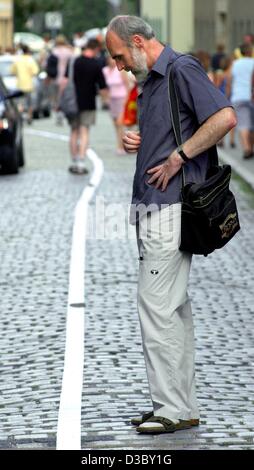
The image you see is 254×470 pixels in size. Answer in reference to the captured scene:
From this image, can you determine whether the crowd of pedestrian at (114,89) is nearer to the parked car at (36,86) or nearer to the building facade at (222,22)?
the parked car at (36,86)

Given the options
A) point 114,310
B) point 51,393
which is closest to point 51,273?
point 114,310

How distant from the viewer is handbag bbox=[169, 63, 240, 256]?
6.77 metres

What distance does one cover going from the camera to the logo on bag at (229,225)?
6.83 meters

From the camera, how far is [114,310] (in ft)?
34.8

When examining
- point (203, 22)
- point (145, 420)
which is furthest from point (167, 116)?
point (203, 22)

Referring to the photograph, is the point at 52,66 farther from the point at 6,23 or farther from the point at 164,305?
the point at 6,23

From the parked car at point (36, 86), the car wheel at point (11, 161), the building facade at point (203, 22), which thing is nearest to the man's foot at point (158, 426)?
the car wheel at point (11, 161)

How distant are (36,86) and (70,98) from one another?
19.1m

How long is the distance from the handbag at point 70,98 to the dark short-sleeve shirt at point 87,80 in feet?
0.20

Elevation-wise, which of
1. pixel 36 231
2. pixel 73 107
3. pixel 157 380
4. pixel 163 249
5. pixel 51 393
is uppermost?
pixel 163 249

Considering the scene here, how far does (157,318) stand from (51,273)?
5.67m

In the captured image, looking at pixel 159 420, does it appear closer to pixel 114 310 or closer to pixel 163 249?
pixel 163 249

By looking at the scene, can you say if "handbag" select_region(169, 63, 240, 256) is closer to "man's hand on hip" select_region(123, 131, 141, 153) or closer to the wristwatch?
the wristwatch

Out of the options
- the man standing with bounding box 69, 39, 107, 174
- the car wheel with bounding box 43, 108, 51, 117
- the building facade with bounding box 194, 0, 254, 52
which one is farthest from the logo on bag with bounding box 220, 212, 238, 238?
the building facade with bounding box 194, 0, 254, 52
